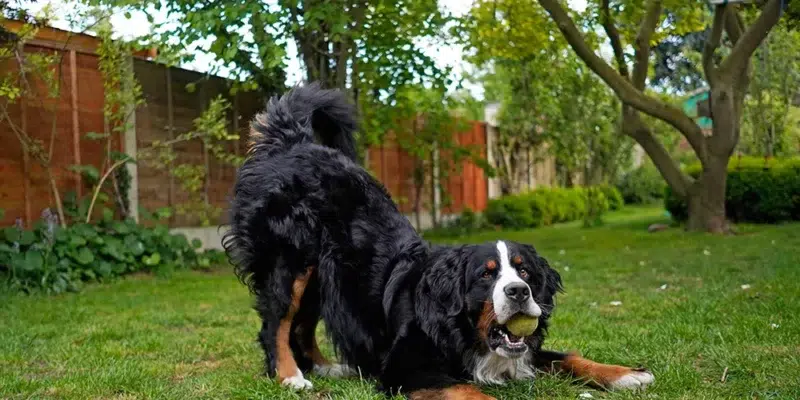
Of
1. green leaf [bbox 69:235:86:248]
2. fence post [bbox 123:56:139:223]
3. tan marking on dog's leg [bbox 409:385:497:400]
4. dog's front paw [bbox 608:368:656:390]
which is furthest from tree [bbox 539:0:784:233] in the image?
tan marking on dog's leg [bbox 409:385:497:400]

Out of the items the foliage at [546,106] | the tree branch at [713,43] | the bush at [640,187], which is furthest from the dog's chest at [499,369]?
the bush at [640,187]

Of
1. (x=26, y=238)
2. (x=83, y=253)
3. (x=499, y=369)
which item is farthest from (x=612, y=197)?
(x=499, y=369)

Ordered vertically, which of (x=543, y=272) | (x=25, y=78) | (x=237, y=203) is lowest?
(x=543, y=272)

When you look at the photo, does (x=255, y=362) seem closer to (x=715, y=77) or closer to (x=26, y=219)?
(x=26, y=219)

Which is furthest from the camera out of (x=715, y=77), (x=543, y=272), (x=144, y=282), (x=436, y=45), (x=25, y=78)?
(x=715, y=77)

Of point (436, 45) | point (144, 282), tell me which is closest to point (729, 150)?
point (436, 45)

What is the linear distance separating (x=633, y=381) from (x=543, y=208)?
52.8ft

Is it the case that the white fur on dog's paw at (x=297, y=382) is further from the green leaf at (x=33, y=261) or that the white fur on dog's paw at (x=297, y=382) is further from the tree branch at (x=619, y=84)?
the tree branch at (x=619, y=84)

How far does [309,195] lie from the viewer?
13.7 feet

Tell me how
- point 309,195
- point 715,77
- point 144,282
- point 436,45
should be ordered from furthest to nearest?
point 715,77, point 436,45, point 144,282, point 309,195

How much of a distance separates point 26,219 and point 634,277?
6362 millimetres

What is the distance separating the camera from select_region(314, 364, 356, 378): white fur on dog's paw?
4.21 m

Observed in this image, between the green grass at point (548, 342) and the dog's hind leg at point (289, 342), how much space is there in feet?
0.32

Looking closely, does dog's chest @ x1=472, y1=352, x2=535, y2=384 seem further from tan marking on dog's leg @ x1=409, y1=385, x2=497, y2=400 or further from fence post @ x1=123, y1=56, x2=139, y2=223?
fence post @ x1=123, y1=56, x2=139, y2=223
